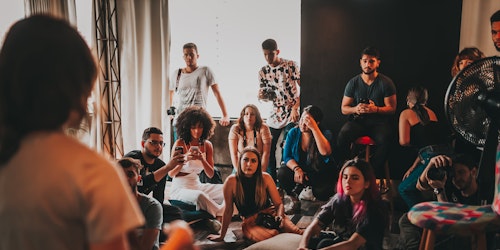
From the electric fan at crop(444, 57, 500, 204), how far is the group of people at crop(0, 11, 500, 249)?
687mm

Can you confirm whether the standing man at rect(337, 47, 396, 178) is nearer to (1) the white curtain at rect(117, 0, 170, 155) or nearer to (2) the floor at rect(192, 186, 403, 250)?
(2) the floor at rect(192, 186, 403, 250)

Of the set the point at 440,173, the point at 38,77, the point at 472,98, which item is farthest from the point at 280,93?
the point at 38,77

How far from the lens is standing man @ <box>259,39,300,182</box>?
462 cm

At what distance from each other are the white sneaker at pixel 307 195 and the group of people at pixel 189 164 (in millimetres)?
153

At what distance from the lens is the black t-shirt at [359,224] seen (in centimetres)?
263

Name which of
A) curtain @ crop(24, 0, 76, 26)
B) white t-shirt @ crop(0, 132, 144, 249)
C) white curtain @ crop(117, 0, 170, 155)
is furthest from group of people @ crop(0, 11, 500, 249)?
curtain @ crop(24, 0, 76, 26)

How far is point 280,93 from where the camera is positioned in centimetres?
466

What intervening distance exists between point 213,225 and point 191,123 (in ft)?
3.11

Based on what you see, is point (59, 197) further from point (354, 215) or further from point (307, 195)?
point (307, 195)

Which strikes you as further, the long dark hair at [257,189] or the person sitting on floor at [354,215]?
the long dark hair at [257,189]

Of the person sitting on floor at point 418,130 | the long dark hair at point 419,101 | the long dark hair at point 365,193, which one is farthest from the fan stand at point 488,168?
the long dark hair at point 419,101

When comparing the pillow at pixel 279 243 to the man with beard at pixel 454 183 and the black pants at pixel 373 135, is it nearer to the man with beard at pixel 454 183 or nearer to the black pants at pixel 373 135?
the man with beard at pixel 454 183

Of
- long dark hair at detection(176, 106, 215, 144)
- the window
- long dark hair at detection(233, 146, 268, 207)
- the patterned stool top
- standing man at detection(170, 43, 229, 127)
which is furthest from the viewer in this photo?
the window

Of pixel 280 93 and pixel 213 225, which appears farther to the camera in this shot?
pixel 280 93
